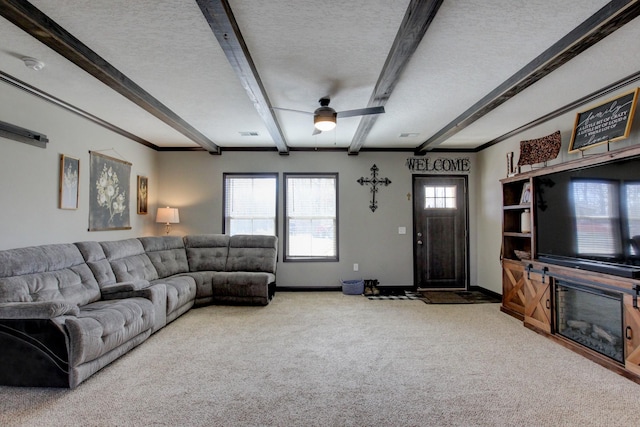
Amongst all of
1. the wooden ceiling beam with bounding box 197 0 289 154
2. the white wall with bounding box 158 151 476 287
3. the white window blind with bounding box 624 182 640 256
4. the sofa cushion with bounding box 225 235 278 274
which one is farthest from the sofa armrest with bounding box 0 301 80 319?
the white window blind with bounding box 624 182 640 256

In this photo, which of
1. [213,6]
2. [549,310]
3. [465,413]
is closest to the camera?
[213,6]

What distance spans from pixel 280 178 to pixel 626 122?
4.56 metres

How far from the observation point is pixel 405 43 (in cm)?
229

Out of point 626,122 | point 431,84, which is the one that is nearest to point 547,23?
point 431,84

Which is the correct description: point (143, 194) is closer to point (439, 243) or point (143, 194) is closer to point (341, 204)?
point (341, 204)

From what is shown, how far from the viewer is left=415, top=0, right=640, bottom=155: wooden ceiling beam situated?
1962 millimetres

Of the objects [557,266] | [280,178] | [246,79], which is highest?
[246,79]

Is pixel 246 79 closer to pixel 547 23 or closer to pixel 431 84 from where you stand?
pixel 431 84

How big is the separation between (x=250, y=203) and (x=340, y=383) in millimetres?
3984

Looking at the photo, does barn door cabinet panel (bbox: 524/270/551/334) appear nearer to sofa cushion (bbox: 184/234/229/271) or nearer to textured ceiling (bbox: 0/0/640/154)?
textured ceiling (bbox: 0/0/640/154)

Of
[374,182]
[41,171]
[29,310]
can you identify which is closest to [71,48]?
[41,171]

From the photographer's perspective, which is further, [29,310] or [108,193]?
[108,193]

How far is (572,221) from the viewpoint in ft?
10.8

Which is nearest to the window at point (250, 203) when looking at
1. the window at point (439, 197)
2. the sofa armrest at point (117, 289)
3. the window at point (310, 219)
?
the window at point (310, 219)
